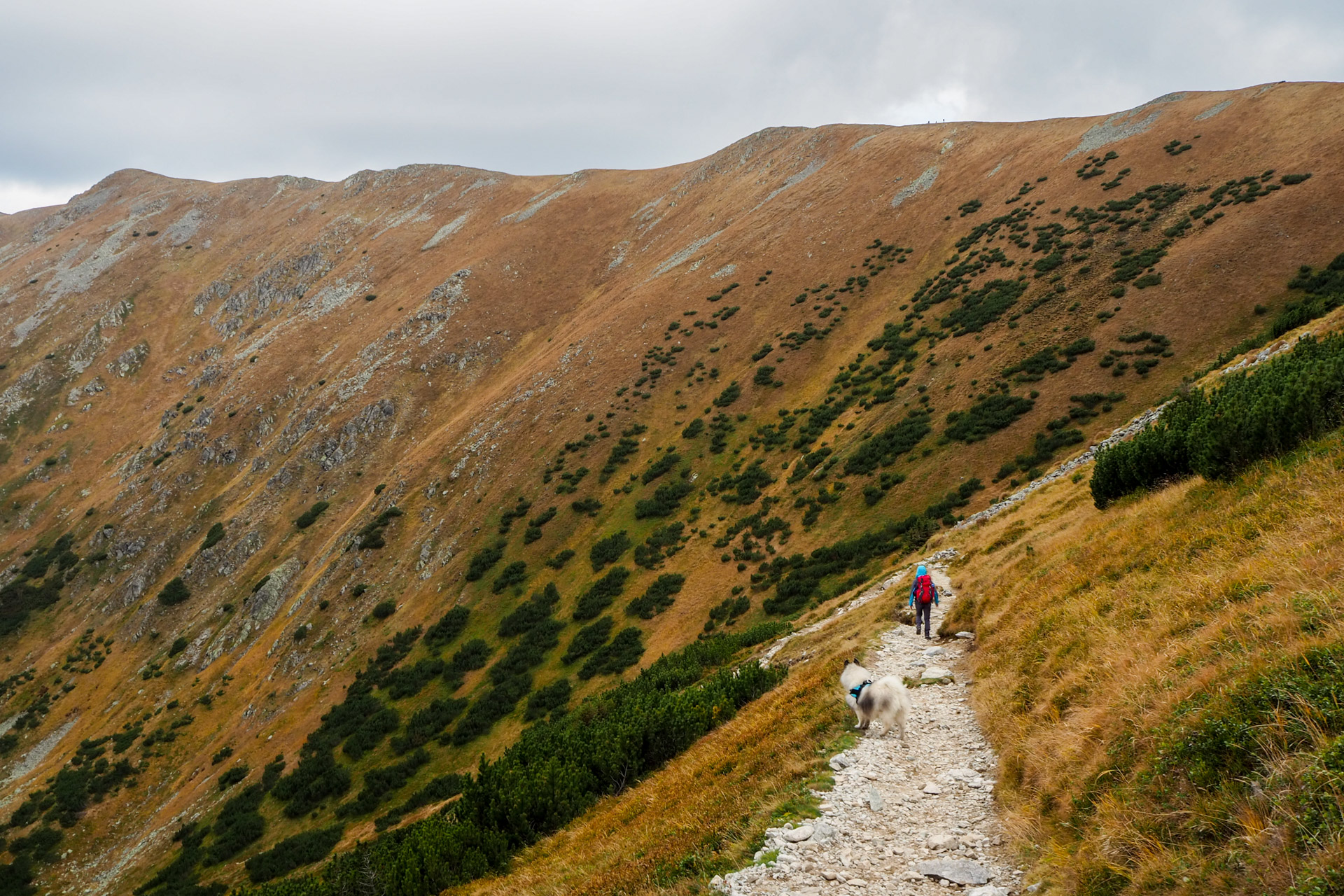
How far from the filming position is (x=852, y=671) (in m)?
10.5

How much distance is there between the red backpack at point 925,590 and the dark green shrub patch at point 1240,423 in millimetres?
5037

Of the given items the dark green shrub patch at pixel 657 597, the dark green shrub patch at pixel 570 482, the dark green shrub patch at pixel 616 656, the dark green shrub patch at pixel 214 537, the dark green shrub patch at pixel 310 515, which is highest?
the dark green shrub patch at pixel 214 537

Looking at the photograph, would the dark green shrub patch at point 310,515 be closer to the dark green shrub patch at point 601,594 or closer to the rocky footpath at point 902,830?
the dark green shrub patch at point 601,594

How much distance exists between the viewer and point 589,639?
3603 centimetres

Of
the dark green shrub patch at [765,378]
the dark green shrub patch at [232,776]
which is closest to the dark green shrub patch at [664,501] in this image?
the dark green shrub patch at [765,378]

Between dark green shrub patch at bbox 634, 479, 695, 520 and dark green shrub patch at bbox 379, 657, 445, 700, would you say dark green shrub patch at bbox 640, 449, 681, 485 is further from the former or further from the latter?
dark green shrub patch at bbox 379, 657, 445, 700

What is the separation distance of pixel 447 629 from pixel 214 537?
36838mm

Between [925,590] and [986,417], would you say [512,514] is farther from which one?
[925,590]

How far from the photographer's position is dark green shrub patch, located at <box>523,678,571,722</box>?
1230 inches

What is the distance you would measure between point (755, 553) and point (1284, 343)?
25.0 m

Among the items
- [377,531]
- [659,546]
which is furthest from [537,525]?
[377,531]

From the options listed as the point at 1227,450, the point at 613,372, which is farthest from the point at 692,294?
the point at 1227,450

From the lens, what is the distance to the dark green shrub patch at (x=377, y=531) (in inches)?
1983

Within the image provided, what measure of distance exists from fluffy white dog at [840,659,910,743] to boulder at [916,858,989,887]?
326cm
